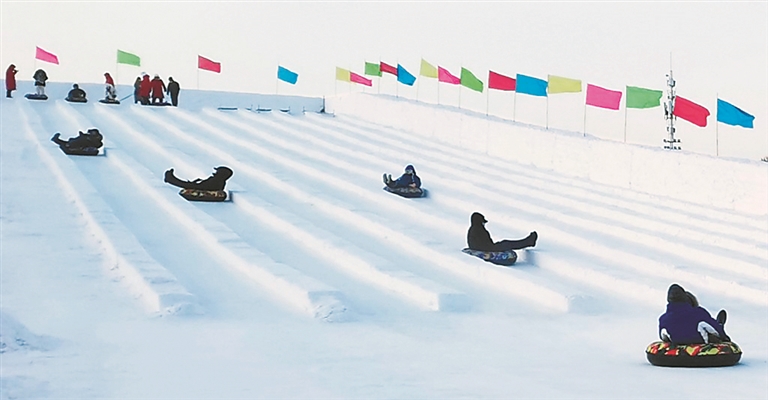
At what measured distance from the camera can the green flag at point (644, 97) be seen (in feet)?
51.9

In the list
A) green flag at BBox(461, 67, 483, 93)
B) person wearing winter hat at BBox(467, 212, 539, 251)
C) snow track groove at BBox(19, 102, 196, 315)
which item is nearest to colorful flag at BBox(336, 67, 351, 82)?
green flag at BBox(461, 67, 483, 93)

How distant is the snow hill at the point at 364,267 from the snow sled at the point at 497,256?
0.15 meters

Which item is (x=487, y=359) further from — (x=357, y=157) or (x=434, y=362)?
(x=357, y=157)

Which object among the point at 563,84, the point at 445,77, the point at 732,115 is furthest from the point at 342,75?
the point at 732,115

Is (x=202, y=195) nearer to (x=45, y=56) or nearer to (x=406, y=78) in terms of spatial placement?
(x=406, y=78)

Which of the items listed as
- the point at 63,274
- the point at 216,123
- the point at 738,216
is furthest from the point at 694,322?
the point at 216,123

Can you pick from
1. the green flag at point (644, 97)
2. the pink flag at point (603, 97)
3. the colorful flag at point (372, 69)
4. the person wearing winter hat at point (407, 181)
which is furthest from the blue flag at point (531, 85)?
the colorful flag at point (372, 69)

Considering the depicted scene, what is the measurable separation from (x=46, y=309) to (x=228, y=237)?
3171mm

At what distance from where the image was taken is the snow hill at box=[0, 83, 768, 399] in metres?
5.79

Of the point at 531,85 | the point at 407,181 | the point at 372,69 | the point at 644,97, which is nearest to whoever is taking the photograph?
the point at 407,181

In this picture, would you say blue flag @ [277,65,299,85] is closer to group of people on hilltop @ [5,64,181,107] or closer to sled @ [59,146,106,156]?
group of people on hilltop @ [5,64,181,107]

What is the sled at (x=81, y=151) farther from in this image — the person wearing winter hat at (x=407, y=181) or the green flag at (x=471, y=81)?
the green flag at (x=471, y=81)

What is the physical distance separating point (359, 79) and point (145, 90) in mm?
5466

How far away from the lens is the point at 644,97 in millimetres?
15906
